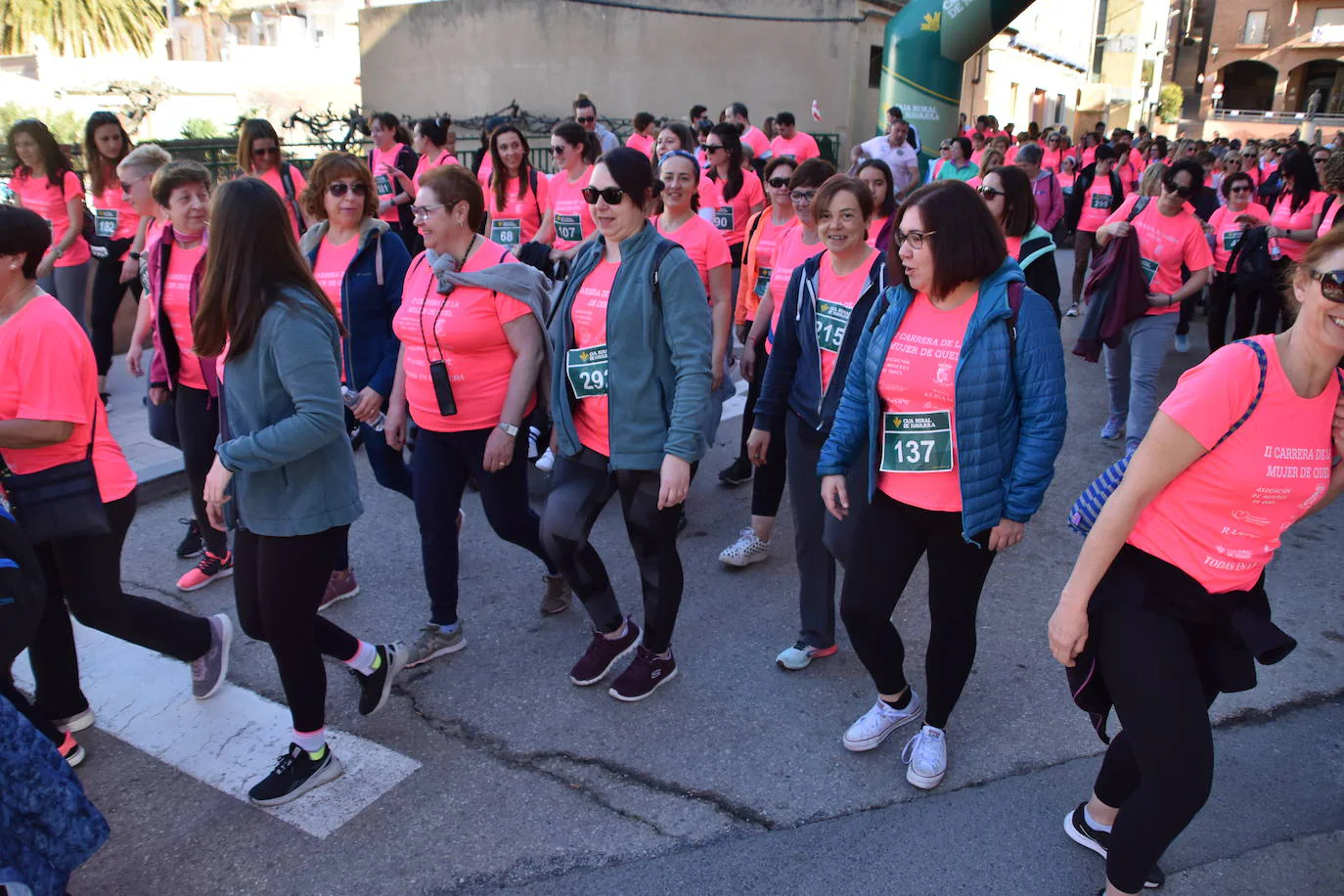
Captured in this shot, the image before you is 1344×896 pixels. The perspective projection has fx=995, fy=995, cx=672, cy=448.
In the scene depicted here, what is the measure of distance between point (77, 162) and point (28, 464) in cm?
752

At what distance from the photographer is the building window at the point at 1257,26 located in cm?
5459

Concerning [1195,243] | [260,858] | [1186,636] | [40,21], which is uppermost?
[40,21]

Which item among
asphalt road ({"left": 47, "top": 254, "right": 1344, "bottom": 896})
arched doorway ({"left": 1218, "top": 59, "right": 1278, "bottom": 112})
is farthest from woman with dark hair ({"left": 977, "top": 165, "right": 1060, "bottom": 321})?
arched doorway ({"left": 1218, "top": 59, "right": 1278, "bottom": 112})

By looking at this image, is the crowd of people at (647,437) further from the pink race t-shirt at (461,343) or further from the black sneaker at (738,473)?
the black sneaker at (738,473)

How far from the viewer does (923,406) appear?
296 cm

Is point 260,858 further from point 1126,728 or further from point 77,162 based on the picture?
point 77,162

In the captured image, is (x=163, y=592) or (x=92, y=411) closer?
(x=92, y=411)

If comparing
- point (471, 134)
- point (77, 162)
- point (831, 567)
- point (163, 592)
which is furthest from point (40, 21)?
point (831, 567)

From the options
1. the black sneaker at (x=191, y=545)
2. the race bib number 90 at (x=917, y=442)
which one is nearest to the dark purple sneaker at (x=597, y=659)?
the race bib number 90 at (x=917, y=442)

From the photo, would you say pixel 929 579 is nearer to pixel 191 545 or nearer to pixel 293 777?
pixel 293 777

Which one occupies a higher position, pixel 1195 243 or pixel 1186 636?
pixel 1195 243

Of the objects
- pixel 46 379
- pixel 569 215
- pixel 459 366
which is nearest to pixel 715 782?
pixel 459 366

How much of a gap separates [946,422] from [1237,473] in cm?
83

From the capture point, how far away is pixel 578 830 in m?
3.08
